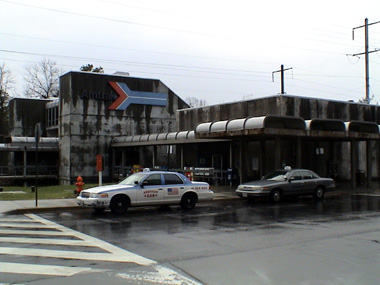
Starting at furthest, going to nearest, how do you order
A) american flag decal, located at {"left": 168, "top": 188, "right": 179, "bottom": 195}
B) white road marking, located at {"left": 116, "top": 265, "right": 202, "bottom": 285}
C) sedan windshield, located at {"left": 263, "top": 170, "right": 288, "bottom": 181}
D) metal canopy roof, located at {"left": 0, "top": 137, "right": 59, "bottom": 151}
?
metal canopy roof, located at {"left": 0, "top": 137, "right": 59, "bottom": 151}
sedan windshield, located at {"left": 263, "top": 170, "right": 288, "bottom": 181}
american flag decal, located at {"left": 168, "top": 188, "right": 179, "bottom": 195}
white road marking, located at {"left": 116, "top": 265, "right": 202, "bottom": 285}

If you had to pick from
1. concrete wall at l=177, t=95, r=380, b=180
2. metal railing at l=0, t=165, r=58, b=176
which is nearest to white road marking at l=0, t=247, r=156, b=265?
concrete wall at l=177, t=95, r=380, b=180

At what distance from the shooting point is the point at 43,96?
73.0 meters

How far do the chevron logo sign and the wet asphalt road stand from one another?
26473 millimetres

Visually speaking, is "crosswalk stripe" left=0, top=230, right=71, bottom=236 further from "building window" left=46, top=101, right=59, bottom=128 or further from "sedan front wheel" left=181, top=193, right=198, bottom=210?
"building window" left=46, top=101, right=59, bottom=128

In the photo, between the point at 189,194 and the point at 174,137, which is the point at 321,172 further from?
the point at 189,194

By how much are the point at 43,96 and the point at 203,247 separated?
68572 mm

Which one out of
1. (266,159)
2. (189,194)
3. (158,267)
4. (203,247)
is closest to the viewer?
(158,267)

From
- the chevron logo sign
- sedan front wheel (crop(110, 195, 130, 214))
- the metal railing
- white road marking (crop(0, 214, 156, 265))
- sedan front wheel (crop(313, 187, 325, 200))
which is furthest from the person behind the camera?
the metal railing

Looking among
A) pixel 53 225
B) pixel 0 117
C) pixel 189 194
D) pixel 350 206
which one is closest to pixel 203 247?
pixel 53 225

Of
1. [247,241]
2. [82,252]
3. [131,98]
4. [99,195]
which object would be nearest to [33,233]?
[82,252]

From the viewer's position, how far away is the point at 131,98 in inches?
1719

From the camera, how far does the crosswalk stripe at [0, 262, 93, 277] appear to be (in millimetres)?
7438

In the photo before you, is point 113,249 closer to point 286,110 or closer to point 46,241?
point 46,241

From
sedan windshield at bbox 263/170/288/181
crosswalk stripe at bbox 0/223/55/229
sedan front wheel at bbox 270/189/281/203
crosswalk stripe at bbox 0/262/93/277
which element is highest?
sedan windshield at bbox 263/170/288/181
